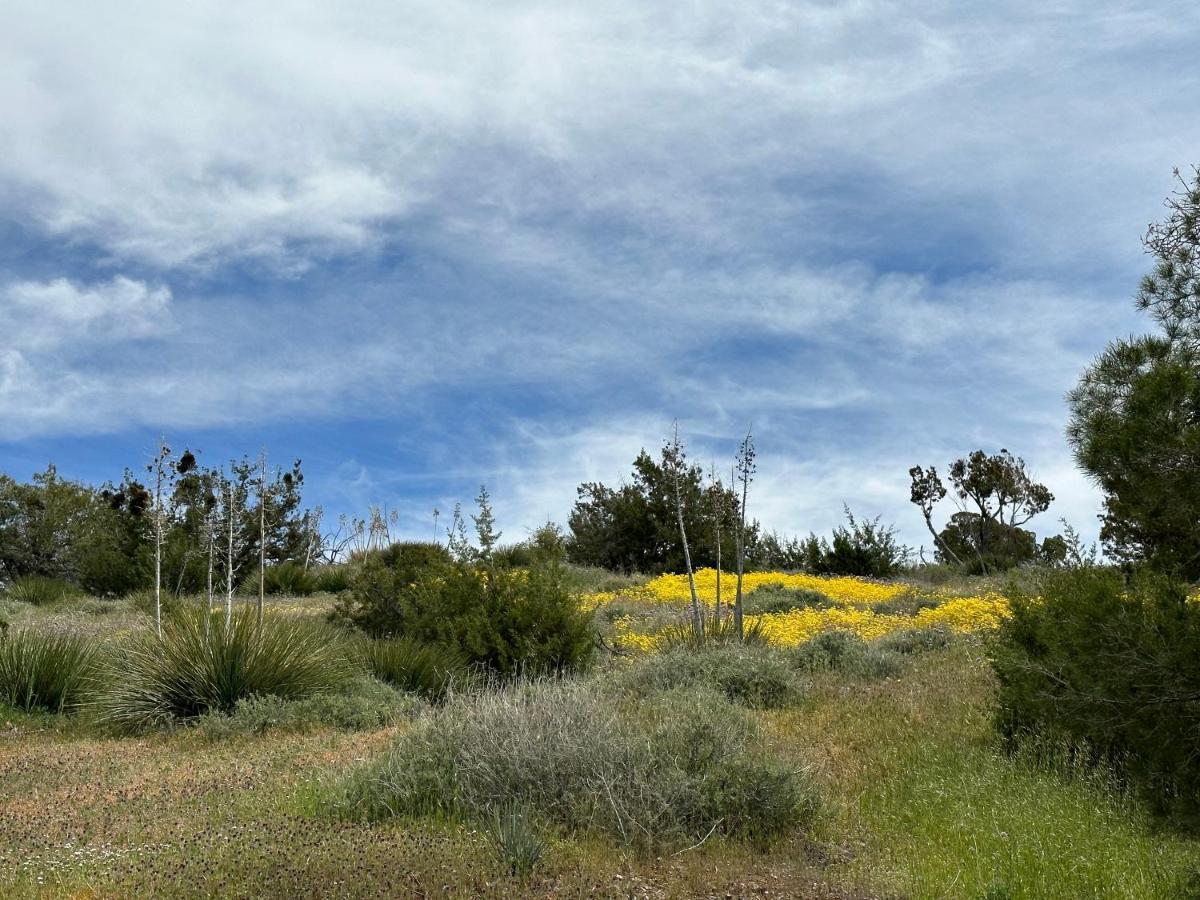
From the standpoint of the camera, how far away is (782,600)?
21.5 m

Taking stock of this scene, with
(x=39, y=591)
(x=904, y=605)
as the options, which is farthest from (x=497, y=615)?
(x=39, y=591)

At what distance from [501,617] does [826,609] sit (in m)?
8.33

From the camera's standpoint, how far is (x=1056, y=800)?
753 centimetres

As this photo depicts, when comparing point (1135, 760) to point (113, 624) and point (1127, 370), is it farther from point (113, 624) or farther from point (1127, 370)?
point (113, 624)

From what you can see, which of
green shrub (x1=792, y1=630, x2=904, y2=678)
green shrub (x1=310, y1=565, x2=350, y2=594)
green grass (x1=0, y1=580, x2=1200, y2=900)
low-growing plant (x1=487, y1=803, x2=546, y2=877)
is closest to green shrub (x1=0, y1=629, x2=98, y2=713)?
green grass (x1=0, y1=580, x2=1200, y2=900)

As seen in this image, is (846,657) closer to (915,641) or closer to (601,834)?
(915,641)

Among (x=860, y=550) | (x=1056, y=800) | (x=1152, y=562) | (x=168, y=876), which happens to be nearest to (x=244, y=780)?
(x=168, y=876)

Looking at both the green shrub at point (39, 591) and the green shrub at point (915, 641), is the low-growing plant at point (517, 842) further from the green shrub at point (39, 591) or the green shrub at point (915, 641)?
the green shrub at point (39, 591)

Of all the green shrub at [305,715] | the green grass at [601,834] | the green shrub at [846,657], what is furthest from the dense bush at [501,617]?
the green grass at [601,834]

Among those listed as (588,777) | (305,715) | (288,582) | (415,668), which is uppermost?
(288,582)

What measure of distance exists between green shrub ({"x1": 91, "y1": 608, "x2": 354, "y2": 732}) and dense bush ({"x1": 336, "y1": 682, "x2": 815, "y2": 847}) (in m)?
4.96

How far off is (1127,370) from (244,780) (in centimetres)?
721

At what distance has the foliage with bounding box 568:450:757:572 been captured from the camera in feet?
107

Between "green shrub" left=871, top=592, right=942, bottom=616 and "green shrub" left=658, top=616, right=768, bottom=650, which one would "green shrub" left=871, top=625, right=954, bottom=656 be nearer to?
"green shrub" left=658, top=616, right=768, bottom=650
